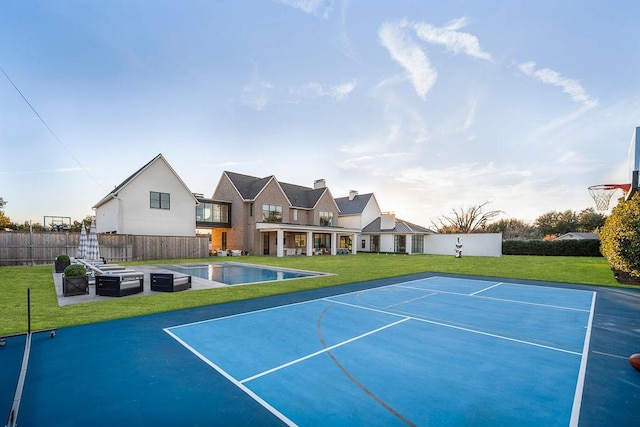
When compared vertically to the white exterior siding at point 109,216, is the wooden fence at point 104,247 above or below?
below

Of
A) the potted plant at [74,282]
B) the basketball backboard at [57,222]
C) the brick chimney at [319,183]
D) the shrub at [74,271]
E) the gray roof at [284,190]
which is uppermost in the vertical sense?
the brick chimney at [319,183]

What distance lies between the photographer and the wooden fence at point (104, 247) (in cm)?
1978

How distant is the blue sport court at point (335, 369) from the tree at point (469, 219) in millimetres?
61466

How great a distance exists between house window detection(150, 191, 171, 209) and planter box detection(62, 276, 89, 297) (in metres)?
18.9

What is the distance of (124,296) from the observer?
1007cm

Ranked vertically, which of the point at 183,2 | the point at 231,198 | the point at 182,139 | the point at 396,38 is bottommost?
the point at 231,198

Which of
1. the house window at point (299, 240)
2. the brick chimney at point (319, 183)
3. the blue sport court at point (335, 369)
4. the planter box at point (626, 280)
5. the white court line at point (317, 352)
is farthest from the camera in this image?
the brick chimney at point (319, 183)

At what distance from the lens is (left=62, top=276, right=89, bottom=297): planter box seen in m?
9.69

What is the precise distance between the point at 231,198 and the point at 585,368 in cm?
3410

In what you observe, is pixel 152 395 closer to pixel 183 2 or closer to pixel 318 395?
pixel 318 395

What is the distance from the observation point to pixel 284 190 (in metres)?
39.5

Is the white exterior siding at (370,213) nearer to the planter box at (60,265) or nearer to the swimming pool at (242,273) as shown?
the swimming pool at (242,273)

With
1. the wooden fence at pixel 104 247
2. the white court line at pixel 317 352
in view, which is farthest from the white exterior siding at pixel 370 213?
the white court line at pixel 317 352

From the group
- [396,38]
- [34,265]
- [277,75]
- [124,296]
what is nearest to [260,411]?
[124,296]
